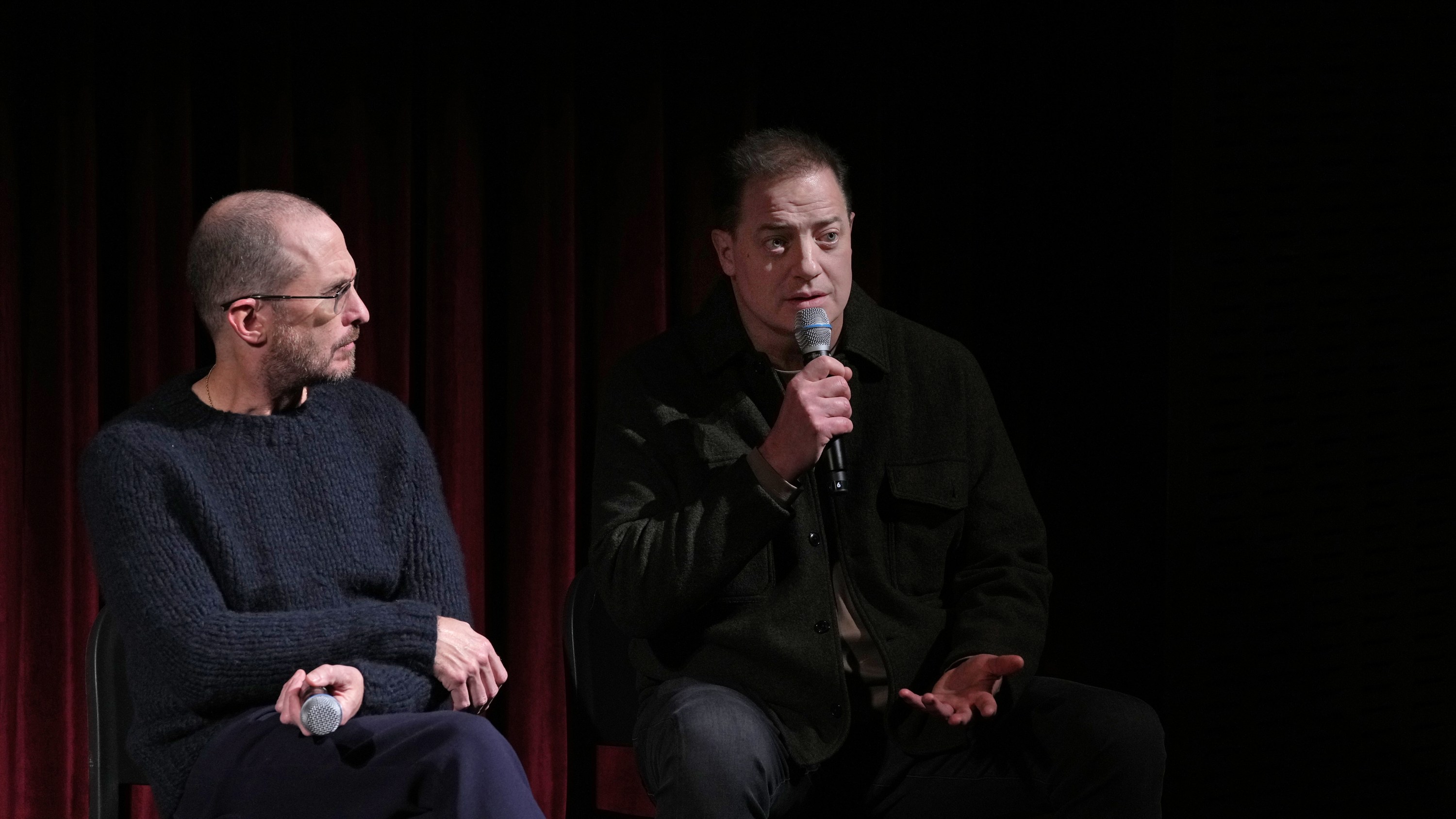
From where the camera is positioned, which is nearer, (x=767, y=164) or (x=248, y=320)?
(x=248, y=320)

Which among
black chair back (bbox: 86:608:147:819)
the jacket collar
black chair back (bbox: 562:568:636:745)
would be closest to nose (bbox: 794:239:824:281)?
the jacket collar

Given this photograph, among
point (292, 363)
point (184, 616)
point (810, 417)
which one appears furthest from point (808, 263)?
point (184, 616)

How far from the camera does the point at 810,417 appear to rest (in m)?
1.86

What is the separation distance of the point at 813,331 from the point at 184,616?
3.10 feet

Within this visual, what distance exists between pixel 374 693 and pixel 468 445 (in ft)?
3.45

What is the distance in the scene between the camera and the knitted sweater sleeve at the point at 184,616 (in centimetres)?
179

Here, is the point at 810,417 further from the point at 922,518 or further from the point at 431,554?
the point at 431,554

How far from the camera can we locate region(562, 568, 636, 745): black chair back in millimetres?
2104

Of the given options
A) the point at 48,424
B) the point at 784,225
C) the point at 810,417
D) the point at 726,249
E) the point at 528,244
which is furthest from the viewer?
the point at 528,244

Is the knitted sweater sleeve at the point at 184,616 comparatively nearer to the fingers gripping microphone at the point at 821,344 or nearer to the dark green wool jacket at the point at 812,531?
the dark green wool jacket at the point at 812,531

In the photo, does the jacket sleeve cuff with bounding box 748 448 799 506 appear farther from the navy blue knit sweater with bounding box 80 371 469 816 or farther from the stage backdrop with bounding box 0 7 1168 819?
the stage backdrop with bounding box 0 7 1168 819

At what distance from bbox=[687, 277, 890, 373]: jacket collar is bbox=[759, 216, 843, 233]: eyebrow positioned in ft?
0.45

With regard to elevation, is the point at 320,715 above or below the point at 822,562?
below

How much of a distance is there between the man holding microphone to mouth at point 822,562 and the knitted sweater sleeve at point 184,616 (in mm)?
385
